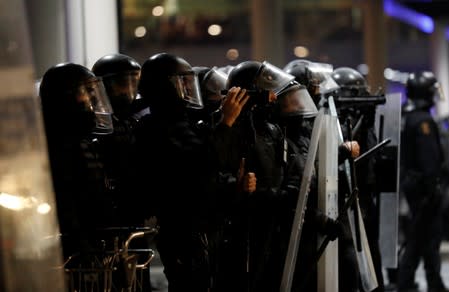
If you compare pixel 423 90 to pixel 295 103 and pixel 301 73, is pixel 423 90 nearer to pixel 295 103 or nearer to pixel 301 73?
pixel 301 73

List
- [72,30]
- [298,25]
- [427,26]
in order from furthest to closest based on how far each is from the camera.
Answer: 1. [298,25]
2. [427,26]
3. [72,30]

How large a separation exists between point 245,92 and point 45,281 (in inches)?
115

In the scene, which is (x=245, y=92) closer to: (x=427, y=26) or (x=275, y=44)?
(x=275, y=44)

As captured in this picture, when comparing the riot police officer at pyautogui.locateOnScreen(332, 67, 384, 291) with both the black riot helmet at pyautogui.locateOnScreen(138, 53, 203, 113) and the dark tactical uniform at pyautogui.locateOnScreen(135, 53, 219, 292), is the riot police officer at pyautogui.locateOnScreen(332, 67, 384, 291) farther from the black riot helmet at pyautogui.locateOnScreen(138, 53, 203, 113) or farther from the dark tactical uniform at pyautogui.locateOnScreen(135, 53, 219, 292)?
the dark tactical uniform at pyautogui.locateOnScreen(135, 53, 219, 292)

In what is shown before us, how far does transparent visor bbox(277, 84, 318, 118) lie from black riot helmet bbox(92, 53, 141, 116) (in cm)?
107

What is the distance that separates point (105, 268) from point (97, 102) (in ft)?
3.99

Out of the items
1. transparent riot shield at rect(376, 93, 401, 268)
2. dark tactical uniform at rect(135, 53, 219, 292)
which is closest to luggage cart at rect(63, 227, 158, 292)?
dark tactical uniform at rect(135, 53, 219, 292)

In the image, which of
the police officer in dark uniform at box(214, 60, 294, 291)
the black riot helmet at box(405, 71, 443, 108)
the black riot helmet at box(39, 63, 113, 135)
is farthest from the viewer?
the black riot helmet at box(405, 71, 443, 108)

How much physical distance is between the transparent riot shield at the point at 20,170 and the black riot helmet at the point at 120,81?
12.5 feet

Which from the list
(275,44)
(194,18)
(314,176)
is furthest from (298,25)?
(314,176)

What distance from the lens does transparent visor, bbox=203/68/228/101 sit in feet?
26.5

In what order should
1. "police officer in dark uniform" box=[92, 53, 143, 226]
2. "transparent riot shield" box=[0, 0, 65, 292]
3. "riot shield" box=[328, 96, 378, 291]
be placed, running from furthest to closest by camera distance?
1. "riot shield" box=[328, 96, 378, 291]
2. "police officer in dark uniform" box=[92, 53, 143, 226]
3. "transparent riot shield" box=[0, 0, 65, 292]

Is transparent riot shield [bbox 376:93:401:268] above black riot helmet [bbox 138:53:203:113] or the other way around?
the other way around

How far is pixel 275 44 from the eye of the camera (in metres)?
18.4
